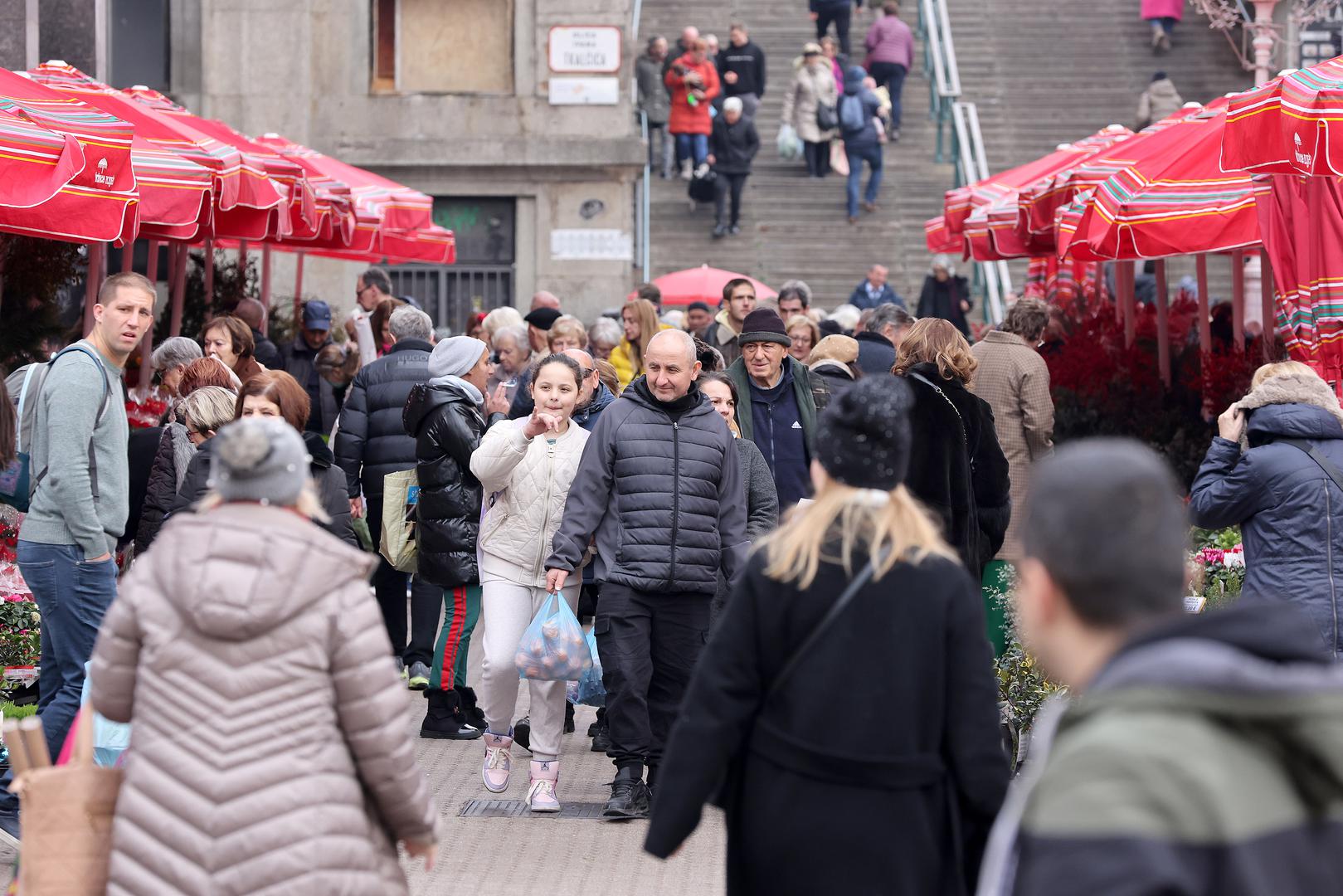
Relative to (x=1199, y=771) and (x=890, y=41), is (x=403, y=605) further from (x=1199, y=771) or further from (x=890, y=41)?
(x=890, y=41)

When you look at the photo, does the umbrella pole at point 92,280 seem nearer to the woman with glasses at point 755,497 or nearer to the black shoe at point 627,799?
the woman with glasses at point 755,497

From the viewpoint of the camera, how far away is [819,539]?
3852 mm

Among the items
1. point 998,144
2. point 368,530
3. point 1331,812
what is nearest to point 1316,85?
point 368,530

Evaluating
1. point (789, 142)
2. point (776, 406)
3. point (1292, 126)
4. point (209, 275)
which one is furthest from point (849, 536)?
point (789, 142)


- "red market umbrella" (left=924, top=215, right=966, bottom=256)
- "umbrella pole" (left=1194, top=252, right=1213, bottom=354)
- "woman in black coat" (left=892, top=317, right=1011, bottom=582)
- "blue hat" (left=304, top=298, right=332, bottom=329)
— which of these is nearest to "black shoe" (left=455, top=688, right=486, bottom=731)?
"woman in black coat" (left=892, top=317, right=1011, bottom=582)

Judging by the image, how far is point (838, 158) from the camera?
24000mm

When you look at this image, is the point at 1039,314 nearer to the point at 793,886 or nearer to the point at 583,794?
the point at 583,794

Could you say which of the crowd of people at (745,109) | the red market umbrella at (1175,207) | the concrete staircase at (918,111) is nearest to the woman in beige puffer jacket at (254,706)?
the red market umbrella at (1175,207)

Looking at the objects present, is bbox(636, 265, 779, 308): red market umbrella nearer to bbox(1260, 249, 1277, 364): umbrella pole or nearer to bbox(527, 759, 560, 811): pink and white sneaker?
bbox(1260, 249, 1277, 364): umbrella pole

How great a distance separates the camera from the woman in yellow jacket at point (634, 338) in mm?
11448

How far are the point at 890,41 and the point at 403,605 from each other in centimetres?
1570

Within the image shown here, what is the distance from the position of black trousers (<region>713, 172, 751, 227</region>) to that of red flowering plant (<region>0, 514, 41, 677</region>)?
1429cm

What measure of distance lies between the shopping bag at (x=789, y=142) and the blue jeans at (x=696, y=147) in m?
1.32

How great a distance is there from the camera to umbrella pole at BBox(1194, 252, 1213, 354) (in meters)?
12.5
